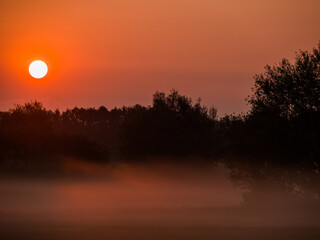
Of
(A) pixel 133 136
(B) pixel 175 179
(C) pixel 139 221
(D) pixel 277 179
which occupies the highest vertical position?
(A) pixel 133 136

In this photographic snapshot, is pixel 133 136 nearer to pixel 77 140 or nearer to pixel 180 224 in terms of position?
pixel 77 140

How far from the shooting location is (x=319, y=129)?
55031mm

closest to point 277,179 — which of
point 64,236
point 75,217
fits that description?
point 75,217

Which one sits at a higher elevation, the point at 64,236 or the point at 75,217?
the point at 75,217

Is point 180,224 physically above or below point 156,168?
below

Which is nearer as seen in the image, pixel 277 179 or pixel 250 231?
pixel 250 231

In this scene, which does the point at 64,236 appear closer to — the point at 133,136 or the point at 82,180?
the point at 133,136

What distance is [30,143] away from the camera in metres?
107

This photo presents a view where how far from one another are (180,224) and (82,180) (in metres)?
53.7

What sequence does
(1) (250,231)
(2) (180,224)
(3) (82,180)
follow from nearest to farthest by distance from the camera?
1. (1) (250,231)
2. (2) (180,224)
3. (3) (82,180)

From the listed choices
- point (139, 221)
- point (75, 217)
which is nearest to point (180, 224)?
point (139, 221)

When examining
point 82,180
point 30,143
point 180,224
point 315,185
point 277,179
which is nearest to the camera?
point 180,224

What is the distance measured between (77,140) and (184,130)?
21094 mm

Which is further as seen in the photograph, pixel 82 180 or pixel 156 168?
pixel 82 180
